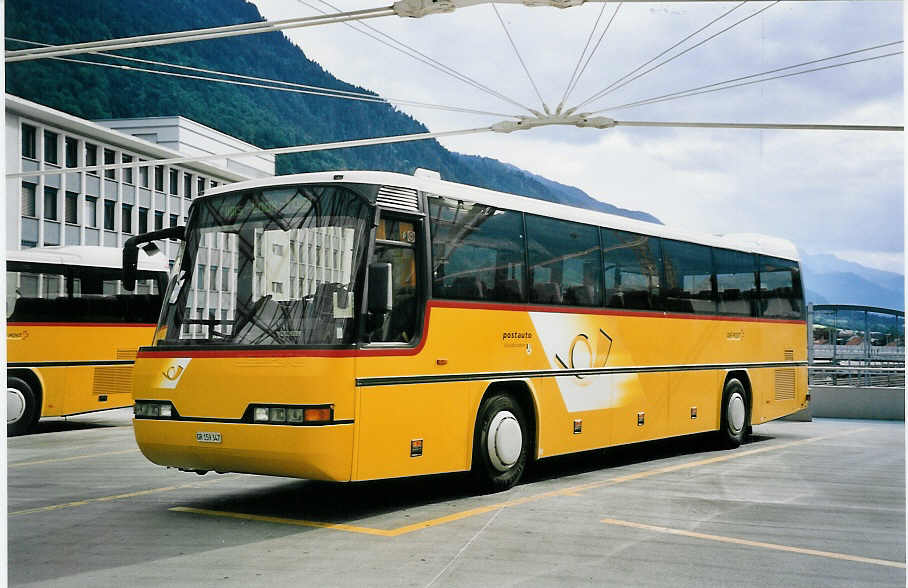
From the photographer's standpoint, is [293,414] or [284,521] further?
[284,521]

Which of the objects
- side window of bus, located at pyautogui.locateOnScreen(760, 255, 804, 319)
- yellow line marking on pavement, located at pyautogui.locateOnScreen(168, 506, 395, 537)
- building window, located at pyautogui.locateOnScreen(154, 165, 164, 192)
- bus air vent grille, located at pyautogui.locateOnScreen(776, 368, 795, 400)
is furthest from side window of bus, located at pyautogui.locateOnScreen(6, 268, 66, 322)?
building window, located at pyautogui.locateOnScreen(154, 165, 164, 192)

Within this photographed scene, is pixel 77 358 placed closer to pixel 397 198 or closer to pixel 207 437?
pixel 207 437

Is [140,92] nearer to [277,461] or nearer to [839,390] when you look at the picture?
[839,390]

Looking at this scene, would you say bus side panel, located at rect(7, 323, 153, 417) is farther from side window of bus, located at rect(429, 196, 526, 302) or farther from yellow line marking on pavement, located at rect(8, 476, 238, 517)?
side window of bus, located at rect(429, 196, 526, 302)

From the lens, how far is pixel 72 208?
Answer: 201ft

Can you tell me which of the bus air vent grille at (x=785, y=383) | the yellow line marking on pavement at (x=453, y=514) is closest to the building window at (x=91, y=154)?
the bus air vent grille at (x=785, y=383)

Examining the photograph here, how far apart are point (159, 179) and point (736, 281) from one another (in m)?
59.9

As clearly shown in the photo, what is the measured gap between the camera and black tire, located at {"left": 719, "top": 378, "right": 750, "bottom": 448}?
1611cm

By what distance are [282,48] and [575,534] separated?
132213 mm

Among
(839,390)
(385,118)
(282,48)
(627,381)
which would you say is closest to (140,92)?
(282,48)

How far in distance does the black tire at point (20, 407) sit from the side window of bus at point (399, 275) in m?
11.1

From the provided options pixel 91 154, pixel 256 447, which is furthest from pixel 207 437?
pixel 91 154

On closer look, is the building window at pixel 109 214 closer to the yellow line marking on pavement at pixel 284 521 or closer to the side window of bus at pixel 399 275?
the yellow line marking on pavement at pixel 284 521

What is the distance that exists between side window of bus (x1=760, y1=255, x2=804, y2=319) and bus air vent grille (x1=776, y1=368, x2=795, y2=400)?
95 cm
